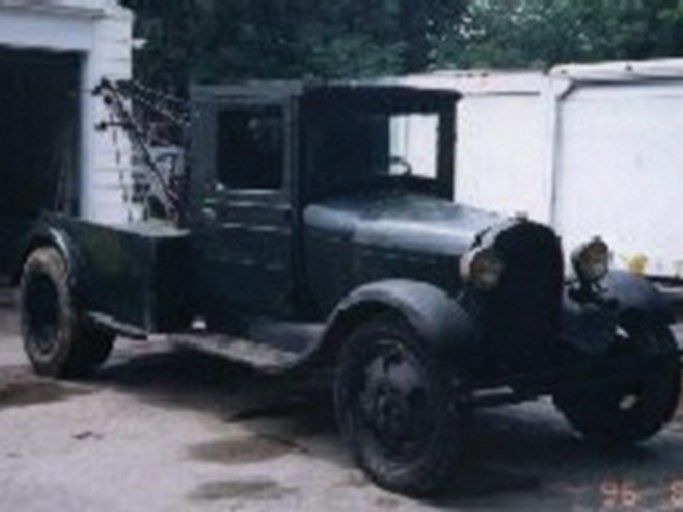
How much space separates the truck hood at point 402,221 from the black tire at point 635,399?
1.10 m

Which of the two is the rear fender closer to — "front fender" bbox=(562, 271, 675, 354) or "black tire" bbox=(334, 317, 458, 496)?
"black tire" bbox=(334, 317, 458, 496)

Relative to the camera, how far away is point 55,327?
10.1 metres

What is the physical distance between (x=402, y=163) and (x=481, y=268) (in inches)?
69.4

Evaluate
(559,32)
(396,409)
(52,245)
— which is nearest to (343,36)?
(559,32)

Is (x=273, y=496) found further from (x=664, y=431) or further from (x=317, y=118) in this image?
(x=664, y=431)

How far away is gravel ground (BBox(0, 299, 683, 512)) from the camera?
693 centimetres

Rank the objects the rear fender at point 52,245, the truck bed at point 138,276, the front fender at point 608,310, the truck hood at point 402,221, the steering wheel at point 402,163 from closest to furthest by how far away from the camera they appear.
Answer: the truck hood at point 402,221
the front fender at point 608,310
the steering wheel at point 402,163
the truck bed at point 138,276
the rear fender at point 52,245

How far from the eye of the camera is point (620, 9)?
87.2ft

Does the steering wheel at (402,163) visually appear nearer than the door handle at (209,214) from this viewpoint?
Yes

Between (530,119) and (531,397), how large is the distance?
9171 millimetres

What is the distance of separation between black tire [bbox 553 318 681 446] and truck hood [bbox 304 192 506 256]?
1.10 m

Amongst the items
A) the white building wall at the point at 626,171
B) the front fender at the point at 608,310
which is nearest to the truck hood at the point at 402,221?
the front fender at the point at 608,310

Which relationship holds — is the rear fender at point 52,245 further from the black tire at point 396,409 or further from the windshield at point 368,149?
the black tire at point 396,409

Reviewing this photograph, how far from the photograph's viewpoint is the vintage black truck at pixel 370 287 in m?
7.08
